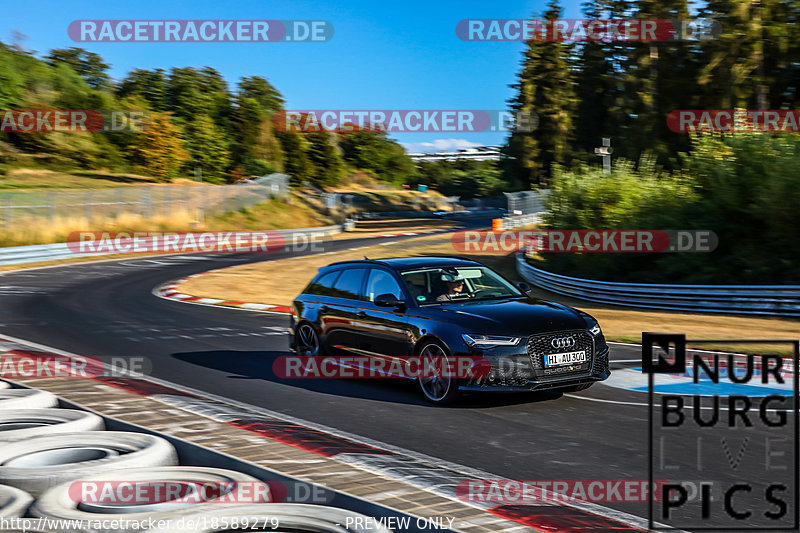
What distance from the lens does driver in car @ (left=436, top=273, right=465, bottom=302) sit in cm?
973

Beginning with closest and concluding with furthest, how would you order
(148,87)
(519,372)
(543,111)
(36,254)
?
(519,372), (36,254), (543,111), (148,87)

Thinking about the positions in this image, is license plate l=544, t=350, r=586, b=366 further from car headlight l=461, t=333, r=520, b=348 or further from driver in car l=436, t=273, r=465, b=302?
driver in car l=436, t=273, r=465, b=302

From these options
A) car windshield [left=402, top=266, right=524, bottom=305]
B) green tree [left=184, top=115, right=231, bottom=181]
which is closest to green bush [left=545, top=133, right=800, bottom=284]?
car windshield [left=402, top=266, right=524, bottom=305]

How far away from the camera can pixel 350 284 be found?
1087 centimetres

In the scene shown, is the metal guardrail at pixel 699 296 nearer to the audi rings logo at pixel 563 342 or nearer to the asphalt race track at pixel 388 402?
the asphalt race track at pixel 388 402

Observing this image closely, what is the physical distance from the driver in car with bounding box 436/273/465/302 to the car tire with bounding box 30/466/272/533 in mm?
4487

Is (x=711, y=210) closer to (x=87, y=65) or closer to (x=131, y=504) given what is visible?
(x=131, y=504)

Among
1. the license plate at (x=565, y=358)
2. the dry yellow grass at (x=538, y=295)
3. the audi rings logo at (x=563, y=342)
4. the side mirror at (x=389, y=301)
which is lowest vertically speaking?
the dry yellow grass at (x=538, y=295)

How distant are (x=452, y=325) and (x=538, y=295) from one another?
17332 millimetres

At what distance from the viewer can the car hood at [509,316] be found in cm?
877

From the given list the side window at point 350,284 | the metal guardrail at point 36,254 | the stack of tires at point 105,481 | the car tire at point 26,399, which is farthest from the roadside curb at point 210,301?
the metal guardrail at point 36,254

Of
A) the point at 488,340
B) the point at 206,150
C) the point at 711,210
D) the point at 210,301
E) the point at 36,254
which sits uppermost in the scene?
the point at 206,150

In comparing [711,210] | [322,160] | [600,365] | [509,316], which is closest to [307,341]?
[509,316]

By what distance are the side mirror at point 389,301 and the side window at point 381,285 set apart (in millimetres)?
143
